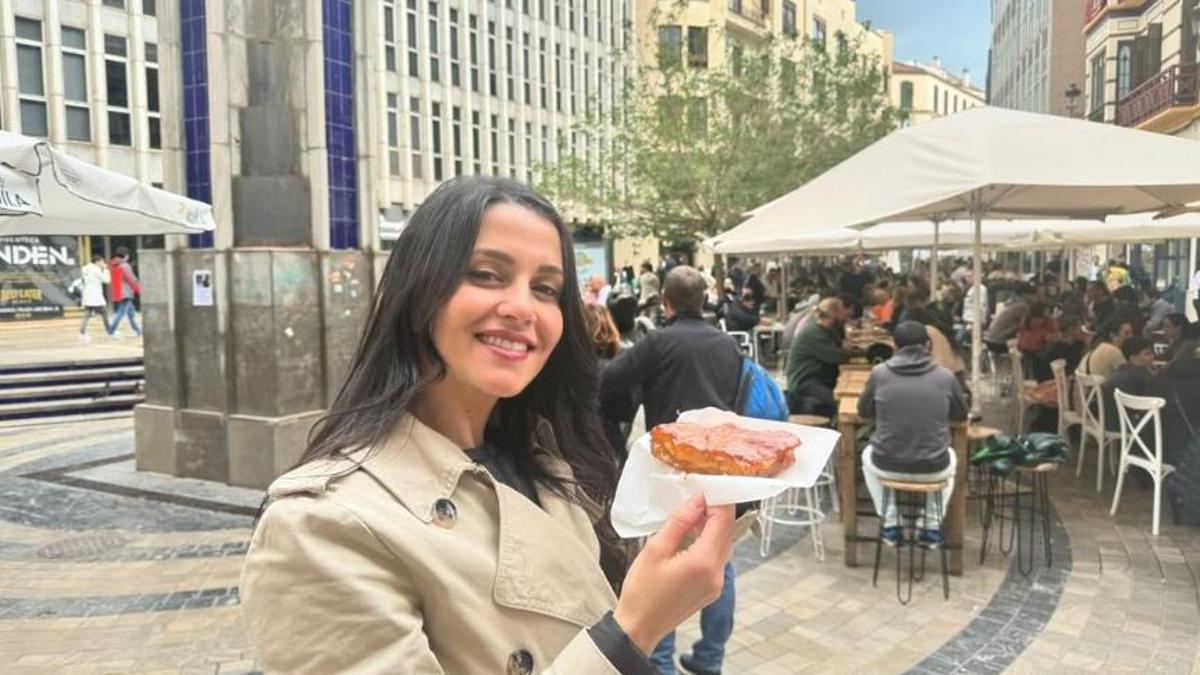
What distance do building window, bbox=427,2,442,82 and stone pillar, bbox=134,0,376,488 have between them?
27395mm

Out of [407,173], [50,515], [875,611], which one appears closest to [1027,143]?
[875,611]

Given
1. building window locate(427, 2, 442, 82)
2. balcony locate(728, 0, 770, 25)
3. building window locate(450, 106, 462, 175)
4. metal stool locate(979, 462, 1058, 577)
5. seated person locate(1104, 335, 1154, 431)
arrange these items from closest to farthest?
metal stool locate(979, 462, 1058, 577), seated person locate(1104, 335, 1154, 431), building window locate(427, 2, 442, 82), building window locate(450, 106, 462, 175), balcony locate(728, 0, 770, 25)

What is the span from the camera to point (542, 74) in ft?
127

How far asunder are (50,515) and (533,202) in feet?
23.7

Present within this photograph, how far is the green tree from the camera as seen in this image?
1941cm

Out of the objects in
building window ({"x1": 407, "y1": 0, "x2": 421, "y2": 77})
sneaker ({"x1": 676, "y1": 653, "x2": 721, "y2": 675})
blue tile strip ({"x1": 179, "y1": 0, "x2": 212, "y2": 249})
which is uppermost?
building window ({"x1": 407, "y1": 0, "x2": 421, "y2": 77})

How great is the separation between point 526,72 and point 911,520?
115 feet

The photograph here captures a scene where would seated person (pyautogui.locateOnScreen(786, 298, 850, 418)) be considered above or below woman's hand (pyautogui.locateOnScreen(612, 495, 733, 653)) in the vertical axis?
below

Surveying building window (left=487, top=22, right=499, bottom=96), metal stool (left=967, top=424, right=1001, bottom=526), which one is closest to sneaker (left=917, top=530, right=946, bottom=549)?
metal stool (left=967, top=424, right=1001, bottom=526)

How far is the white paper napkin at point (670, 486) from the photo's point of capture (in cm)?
138

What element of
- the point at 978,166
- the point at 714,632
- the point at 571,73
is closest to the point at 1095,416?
the point at 978,166

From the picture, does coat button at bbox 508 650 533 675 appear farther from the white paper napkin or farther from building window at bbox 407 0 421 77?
building window at bbox 407 0 421 77

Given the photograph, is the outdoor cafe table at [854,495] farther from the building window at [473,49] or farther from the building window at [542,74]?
the building window at [542,74]

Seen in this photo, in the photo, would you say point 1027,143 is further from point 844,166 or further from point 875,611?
point 875,611
